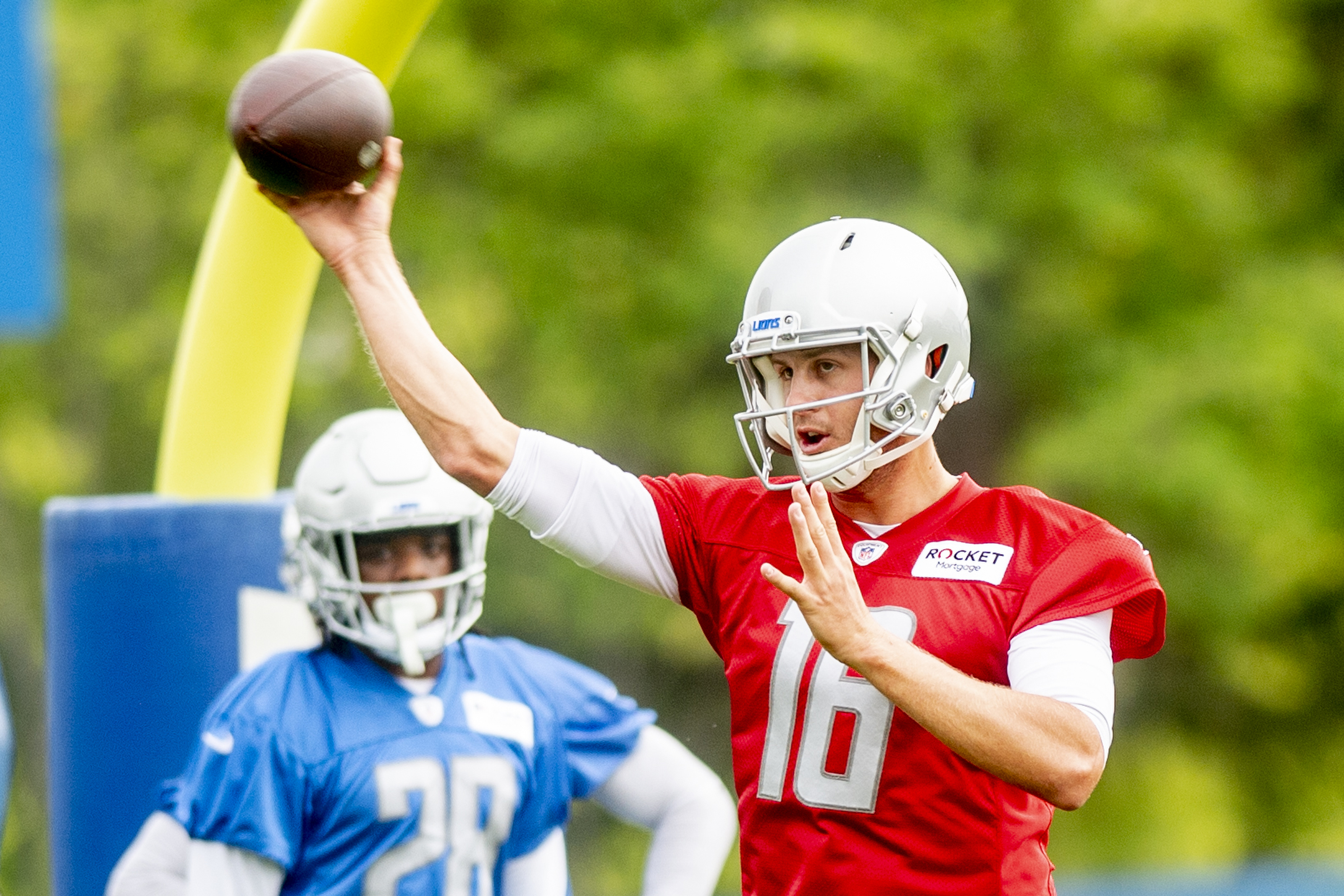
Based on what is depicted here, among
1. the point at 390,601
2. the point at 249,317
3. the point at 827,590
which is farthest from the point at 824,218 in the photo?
the point at 827,590

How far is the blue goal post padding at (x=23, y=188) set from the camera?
10.9 feet

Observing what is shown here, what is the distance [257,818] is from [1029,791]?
1.47 m

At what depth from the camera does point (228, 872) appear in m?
3.00

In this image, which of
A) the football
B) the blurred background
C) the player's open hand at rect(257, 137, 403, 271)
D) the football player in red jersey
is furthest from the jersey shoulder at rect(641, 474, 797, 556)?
→ the blurred background

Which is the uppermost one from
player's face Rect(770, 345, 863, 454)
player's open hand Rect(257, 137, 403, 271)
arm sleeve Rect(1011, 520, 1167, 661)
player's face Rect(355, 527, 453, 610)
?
player's open hand Rect(257, 137, 403, 271)

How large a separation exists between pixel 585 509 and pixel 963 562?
0.57m

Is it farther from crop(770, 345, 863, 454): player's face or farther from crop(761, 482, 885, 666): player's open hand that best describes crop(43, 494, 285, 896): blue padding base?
crop(761, 482, 885, 666): player's open hand

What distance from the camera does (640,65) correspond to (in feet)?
30.2

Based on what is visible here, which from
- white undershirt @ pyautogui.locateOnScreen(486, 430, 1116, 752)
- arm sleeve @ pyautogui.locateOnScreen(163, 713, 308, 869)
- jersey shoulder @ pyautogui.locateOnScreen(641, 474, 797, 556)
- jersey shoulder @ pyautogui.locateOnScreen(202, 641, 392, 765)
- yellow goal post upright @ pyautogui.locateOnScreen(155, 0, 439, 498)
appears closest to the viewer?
white undershirt @ pyautogui.locateOnScreen(486, 430, 1116, 752)

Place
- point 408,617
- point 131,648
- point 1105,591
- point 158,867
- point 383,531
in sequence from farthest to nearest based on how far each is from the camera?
point 131,648 → point 383,531 → point 408,617 → point 158,867 → point 1105,591

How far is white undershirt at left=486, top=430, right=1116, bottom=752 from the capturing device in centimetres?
226

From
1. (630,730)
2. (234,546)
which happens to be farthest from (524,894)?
(234,546)

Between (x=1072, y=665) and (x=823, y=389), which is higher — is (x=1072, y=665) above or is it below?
below

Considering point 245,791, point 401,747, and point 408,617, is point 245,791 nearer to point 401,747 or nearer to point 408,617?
point 401,747
